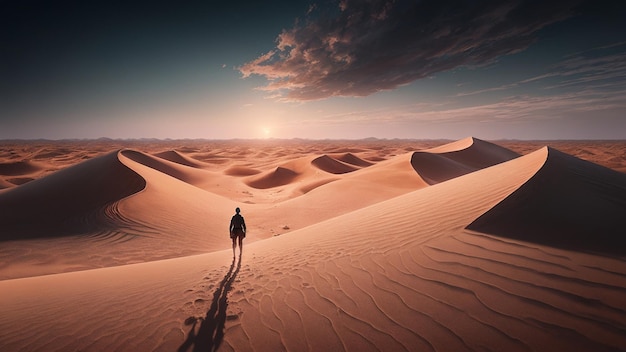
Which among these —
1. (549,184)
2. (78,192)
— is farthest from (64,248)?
(549,184)

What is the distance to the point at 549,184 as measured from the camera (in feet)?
14.2

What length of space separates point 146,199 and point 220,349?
955 centimetres

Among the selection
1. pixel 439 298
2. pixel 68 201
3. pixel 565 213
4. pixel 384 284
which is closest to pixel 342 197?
pixel 565 213

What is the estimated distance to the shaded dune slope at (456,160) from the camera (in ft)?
59.3

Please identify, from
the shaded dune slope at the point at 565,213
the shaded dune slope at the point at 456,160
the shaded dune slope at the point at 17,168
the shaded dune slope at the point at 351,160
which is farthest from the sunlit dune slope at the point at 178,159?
the shaded dune slope at the point at 565,213

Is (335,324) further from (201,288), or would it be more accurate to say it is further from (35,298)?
(35,298)

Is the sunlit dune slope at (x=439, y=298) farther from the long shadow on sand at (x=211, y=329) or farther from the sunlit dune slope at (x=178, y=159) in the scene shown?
the sunlit dune slope at (x=178, y=159)

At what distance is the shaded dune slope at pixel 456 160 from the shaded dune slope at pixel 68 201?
16056 millimetres

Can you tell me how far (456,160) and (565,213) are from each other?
23224 mm

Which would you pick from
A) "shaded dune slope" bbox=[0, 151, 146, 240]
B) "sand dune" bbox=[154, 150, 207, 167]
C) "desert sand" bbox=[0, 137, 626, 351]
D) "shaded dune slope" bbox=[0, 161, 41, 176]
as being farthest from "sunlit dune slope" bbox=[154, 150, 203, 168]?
"desert sand" bbox=[0, 137, 626, 351]

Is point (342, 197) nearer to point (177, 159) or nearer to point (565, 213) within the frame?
point (565, 213)

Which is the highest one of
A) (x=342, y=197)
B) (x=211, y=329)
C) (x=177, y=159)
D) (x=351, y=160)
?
(x=177, y=159)

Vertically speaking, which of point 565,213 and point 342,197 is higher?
point 565,213

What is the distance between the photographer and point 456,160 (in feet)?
79.8
